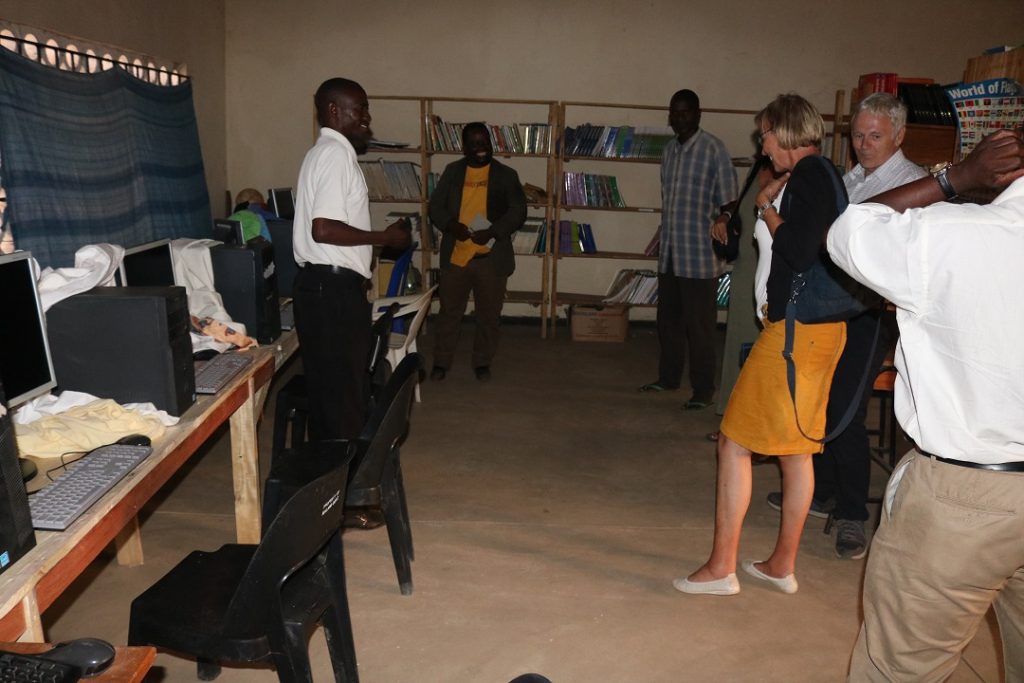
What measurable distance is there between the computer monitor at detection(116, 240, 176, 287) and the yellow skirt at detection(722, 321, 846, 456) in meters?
1.91

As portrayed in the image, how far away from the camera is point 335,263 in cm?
313

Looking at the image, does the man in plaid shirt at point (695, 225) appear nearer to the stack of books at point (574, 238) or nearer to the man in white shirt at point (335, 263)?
the stack of books at point (574, 238)

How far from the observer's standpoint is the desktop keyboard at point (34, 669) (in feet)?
3.68

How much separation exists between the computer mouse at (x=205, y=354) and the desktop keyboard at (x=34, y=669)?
1841 mm

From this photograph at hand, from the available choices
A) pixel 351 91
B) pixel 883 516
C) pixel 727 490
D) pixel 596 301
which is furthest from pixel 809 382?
pixel 596 301

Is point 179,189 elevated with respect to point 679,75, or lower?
lower

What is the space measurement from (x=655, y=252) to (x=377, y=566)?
4.60 meters

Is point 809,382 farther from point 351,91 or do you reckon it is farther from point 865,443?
point 351,91

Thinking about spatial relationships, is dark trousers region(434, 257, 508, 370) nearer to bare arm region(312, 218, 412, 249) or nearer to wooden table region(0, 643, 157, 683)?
bare arm region(312, 218, 412, 249)

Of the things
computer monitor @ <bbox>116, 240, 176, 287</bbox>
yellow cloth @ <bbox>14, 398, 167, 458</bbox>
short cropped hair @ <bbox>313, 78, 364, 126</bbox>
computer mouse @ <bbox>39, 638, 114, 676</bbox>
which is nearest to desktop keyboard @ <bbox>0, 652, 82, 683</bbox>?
computer mouse @ <bbox>39, 638, 114, 676</bbox>

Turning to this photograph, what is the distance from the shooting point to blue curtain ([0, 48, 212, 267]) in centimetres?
331

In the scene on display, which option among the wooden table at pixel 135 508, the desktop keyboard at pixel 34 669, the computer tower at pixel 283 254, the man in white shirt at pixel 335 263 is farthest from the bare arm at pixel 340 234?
the desktop keyboard at pixel 34 669

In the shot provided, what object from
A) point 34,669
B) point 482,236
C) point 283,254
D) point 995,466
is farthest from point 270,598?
point 482,236

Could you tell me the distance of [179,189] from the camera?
492cm
